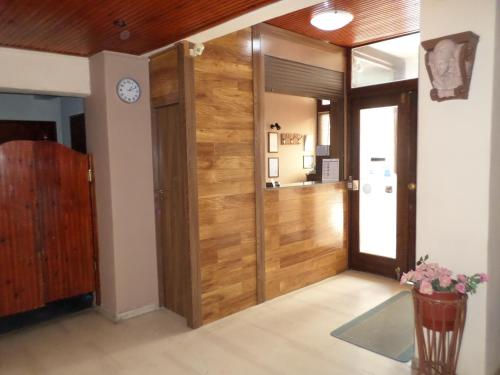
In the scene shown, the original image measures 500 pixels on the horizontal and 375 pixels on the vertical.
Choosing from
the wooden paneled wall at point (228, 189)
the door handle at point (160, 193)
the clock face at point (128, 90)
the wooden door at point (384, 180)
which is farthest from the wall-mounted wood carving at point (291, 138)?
the clock face at point (128, 90)

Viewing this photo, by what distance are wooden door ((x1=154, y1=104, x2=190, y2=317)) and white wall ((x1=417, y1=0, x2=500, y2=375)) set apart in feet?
6.18

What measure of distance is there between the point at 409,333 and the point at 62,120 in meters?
5.03

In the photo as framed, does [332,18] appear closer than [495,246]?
No

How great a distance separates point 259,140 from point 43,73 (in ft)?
6.59

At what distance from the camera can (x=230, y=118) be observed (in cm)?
349

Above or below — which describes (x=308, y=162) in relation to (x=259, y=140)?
below

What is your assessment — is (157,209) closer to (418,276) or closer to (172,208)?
(172,208)

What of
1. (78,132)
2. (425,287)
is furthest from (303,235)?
(78,132)

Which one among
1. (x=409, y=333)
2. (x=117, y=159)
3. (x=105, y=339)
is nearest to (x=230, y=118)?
(x=117, y=159)

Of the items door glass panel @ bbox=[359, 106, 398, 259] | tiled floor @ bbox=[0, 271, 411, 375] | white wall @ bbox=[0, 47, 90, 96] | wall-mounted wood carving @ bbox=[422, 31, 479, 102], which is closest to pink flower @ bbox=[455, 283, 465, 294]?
tiled floor @ bbox=[0, 271, 411, 375]

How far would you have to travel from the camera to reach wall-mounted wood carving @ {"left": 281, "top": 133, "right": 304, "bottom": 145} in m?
5.13

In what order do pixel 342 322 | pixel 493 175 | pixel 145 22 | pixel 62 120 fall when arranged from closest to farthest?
1. pixel 493 175
2. pixel 145 22
3. pixel 342 322
4. pixel 62 120

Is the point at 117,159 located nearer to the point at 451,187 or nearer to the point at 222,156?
the point at 222,156

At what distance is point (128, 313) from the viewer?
3590 millimetres
